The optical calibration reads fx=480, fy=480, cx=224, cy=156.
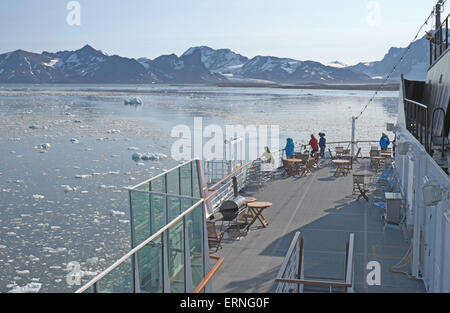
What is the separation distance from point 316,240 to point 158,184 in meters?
4.00

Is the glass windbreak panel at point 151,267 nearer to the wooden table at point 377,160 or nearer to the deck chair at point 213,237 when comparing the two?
the deck chair at point 213,237

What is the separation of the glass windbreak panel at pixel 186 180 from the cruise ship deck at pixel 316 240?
141 centimetres

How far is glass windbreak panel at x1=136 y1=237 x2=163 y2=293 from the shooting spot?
16.4 ft

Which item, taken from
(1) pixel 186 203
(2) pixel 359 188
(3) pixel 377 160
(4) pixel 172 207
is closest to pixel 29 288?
(4) pixel 172 207

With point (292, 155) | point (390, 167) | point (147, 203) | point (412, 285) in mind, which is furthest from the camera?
point (292, 155)

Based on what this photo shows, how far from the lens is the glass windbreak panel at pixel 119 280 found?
14.1 ft

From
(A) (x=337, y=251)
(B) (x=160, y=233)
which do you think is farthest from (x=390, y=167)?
(B) (x=160, y=233)

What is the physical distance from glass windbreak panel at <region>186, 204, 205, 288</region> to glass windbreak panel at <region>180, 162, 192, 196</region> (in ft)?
7.75

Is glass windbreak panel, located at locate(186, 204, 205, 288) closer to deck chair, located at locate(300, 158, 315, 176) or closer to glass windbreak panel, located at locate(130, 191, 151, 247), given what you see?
glass windbreak panel, located at locate(130, 191, 151, 247)

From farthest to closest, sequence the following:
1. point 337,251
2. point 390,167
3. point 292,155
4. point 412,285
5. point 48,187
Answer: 1. point 48,187
2. point 292,155
3. point 390,167
4. point 337,251
5. point 412,285
